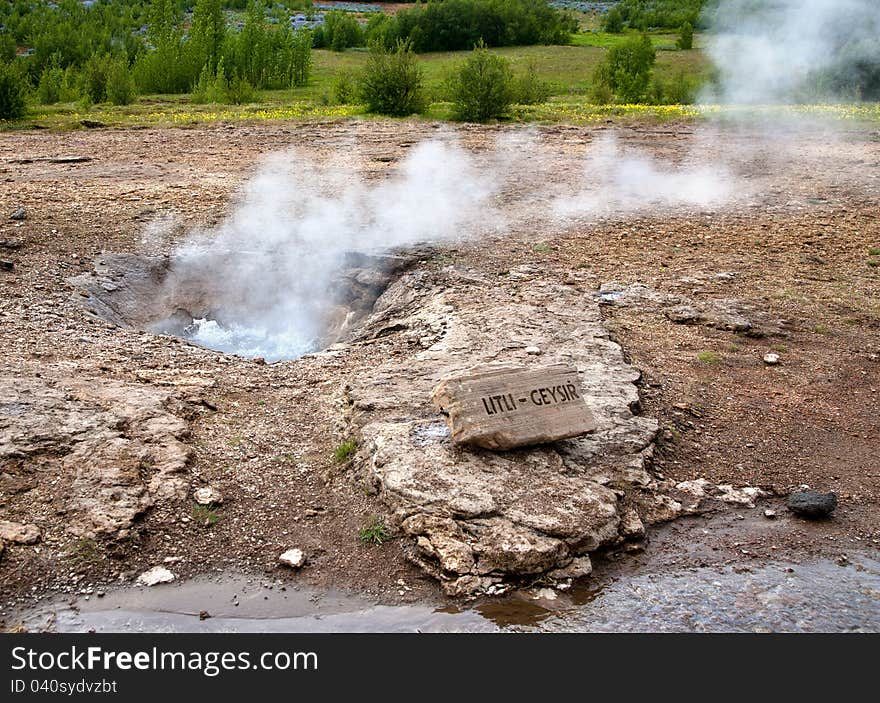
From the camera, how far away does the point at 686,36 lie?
25.1 metres

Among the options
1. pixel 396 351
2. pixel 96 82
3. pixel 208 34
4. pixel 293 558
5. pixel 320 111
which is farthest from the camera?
pixel 208 34

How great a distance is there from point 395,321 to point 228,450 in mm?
2024

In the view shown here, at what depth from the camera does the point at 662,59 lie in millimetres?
26719

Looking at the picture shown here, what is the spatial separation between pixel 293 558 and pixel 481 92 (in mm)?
12316

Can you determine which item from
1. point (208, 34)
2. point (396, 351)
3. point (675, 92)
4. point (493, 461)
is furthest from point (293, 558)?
point (208, 34)

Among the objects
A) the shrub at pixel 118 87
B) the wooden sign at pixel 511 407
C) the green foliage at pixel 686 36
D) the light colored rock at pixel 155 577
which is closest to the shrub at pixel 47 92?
the shrub at pixel 118 87

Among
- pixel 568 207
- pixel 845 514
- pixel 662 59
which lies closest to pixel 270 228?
pixel 568 207

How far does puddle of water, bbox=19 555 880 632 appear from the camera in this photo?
3367 millimetres

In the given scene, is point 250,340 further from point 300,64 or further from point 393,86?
point 300,64

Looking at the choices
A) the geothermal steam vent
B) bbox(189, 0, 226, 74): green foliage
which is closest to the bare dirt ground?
the geothermal steam vent

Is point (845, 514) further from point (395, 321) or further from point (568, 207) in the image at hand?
point (568, 207)

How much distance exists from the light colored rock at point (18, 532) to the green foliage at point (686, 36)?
80.4 feet

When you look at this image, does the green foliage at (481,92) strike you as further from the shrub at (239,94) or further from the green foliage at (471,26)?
the green foliage at (471,26)

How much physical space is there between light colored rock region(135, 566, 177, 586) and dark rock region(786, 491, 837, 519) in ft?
9.78
